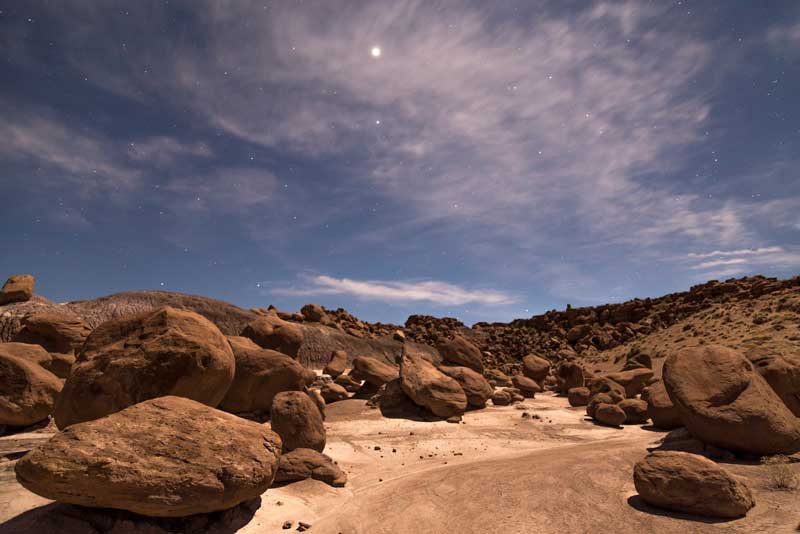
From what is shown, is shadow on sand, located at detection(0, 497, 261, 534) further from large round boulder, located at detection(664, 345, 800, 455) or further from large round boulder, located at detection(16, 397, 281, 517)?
large round boulder, located at detection(664, 345, 800, 455)

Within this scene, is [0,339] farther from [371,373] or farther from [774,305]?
[774,305]

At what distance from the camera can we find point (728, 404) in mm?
9352

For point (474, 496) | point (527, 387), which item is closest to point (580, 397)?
point (527, 387)

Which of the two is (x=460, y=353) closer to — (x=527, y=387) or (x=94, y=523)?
(x=527, y=387)

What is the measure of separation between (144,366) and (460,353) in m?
16.8

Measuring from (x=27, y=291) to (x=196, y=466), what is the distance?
27904mm

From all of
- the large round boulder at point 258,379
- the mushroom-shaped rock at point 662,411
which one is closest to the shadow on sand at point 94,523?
the large round boulder at point 258,379

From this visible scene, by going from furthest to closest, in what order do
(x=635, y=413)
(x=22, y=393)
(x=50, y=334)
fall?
(x=50, y=334) < (x=635, y=413) < (x=22, y=393)

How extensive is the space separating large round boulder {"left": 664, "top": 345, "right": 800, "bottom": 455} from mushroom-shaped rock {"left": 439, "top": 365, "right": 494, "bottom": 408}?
8821mm

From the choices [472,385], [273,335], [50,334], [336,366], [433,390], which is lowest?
[433,390]

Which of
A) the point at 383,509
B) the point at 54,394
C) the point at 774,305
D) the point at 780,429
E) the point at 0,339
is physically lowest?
the point at 383,509

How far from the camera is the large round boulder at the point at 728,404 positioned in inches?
350

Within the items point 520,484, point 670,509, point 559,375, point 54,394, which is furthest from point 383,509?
point 559,375

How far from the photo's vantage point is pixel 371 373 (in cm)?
2078
